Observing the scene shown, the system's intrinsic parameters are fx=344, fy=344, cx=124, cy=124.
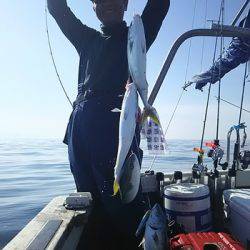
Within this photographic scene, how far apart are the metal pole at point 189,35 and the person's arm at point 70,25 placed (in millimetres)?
1078

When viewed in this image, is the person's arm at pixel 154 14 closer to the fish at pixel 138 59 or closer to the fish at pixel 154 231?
the fish at pixel 138 59

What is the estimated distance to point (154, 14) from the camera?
2.51m

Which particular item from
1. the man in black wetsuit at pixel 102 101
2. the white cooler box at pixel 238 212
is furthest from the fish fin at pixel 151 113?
the white cooler box at pixel 238 212

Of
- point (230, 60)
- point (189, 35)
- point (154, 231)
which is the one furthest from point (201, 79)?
point (154, 231)

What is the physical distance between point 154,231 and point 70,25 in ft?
5.91

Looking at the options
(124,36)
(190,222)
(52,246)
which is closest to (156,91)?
(124,36)

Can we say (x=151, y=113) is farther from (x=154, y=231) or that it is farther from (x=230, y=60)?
(x=230, y=60)

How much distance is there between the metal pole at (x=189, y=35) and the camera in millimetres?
3807

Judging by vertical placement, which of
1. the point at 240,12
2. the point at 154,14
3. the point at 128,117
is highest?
the point at 240,12

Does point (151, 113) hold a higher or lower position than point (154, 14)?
lower

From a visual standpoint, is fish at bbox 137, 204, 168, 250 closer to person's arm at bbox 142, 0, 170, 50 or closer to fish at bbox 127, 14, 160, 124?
fish at bbox 127, 14, 160, 124

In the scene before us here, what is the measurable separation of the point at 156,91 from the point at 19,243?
2154 mm

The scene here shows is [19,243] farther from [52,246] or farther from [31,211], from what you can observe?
[31,211]

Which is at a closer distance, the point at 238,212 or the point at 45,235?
the point at 45,235
